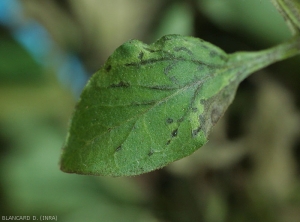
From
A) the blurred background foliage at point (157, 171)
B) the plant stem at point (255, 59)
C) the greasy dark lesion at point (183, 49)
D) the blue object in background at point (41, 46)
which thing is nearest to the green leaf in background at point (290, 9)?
the plant stem at point (255, 59)

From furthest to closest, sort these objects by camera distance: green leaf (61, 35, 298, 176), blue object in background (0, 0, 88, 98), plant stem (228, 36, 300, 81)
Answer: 1. blue object in background (0, 0, 88, 98)
2. plant stem (228, 36, 300, 81)
3. green leaf (61, 35, 298, 176)

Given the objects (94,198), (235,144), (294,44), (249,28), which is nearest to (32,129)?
(94,198)

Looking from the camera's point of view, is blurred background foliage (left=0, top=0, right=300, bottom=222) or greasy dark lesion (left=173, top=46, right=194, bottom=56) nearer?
greasy dark lesion (left=173, top=46, right=194, bottom=56)

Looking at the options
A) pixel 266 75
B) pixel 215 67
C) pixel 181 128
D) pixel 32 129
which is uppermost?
pixel 32 129

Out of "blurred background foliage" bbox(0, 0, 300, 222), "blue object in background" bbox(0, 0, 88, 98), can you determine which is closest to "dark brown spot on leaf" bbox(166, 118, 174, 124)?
"blurred background foliage" bbox(0, 0, 300, 222)

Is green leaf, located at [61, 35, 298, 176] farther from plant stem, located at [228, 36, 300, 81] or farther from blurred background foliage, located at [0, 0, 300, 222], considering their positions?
blurred background foliage, located at [0, 0, 300, 222]

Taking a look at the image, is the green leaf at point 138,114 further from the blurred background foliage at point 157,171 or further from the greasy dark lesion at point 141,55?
the blurred background foliage at point 157,171

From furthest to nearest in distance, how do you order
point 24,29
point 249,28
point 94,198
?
point 24,29, point 94,198, point 249,28

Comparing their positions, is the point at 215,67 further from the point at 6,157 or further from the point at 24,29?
the point at 24,29

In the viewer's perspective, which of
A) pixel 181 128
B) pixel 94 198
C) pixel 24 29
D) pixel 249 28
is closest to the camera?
pixel 181 128
